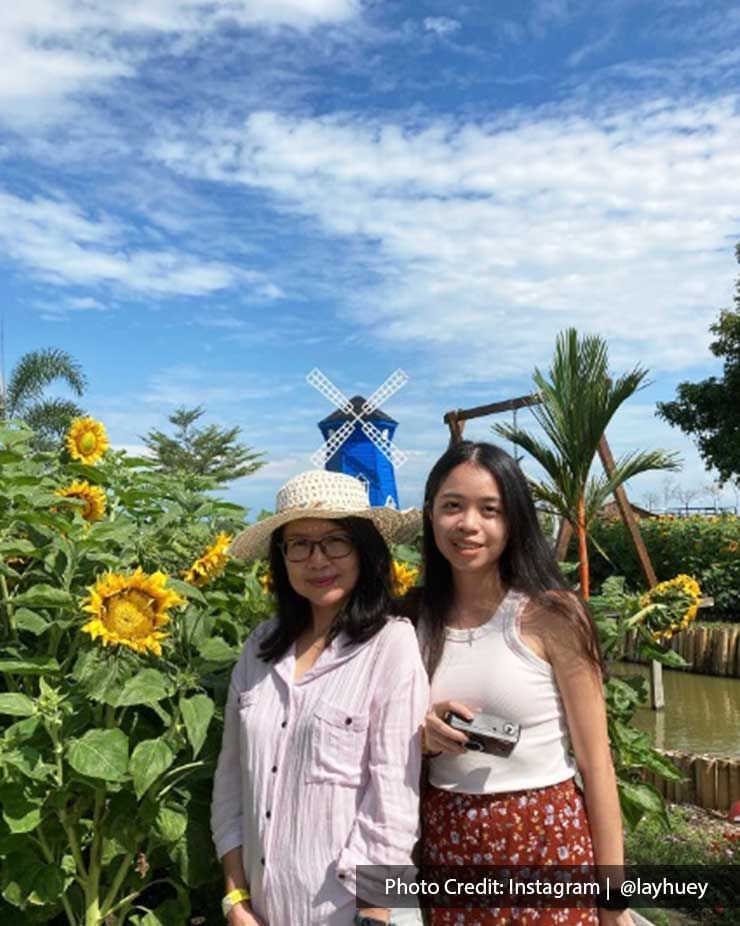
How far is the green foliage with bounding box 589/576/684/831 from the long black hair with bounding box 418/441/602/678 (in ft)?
2.14

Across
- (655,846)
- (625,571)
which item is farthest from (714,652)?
(655,846)

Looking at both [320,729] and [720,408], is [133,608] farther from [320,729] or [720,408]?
[720,408]

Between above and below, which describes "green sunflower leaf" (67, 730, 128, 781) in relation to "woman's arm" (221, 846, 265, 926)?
above

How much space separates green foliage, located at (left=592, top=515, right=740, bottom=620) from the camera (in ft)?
45.1

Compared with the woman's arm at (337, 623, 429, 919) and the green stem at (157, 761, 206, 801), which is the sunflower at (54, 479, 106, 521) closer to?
the green stem at (157, 761, 206, 801)

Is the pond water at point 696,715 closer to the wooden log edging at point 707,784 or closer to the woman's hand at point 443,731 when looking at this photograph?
the wooden log edging at point 707,784

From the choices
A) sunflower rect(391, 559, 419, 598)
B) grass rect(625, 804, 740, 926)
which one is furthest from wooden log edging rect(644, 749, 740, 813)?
sunflower rect(391, 559, 419, 598)

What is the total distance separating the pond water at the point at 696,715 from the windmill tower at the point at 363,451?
33.2 ft

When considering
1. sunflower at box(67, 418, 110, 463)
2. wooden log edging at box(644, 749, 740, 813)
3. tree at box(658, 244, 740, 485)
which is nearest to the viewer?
sunflower at box(67, 418, 110, 463)

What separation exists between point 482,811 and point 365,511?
0.58 metres

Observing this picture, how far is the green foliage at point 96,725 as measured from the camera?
1.83 metres

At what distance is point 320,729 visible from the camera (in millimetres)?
1694

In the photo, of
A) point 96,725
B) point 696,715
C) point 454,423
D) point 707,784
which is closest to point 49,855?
point 96,725

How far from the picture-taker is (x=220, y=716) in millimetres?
2076
